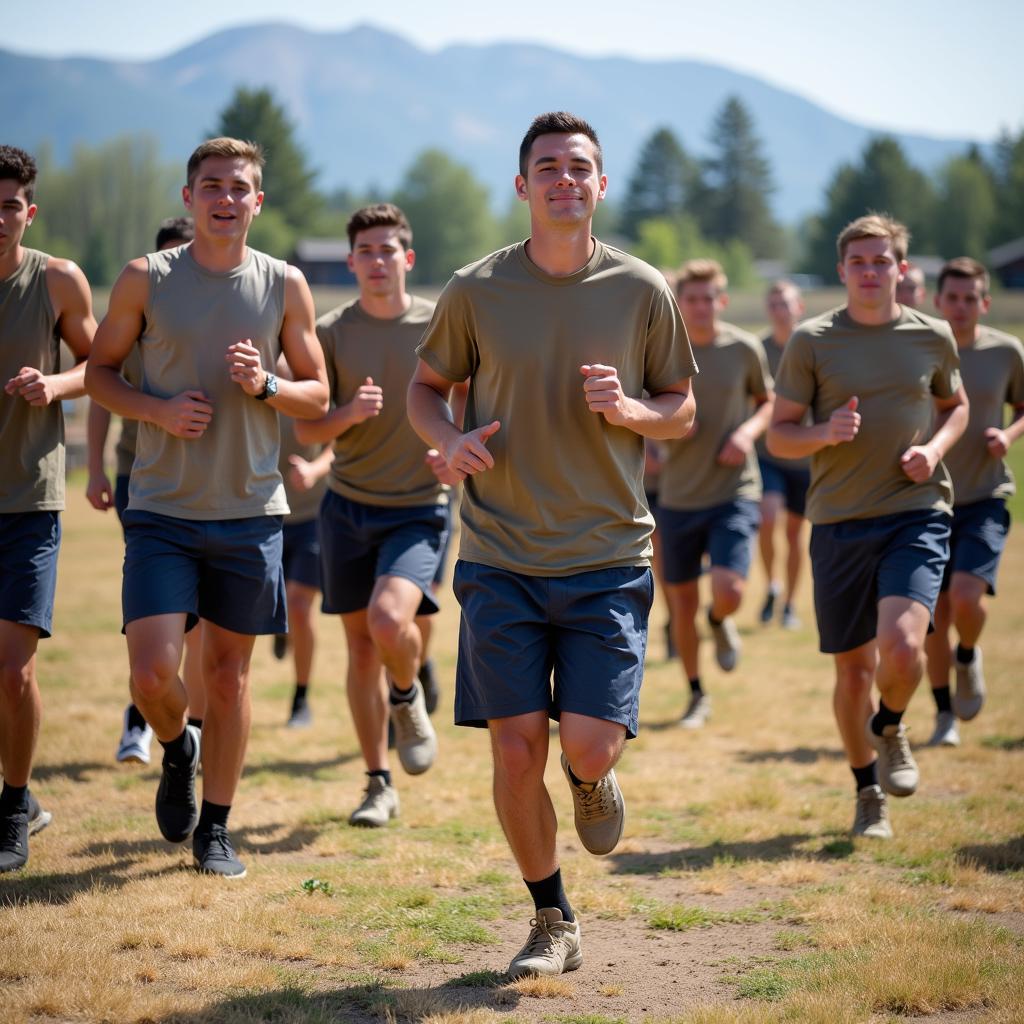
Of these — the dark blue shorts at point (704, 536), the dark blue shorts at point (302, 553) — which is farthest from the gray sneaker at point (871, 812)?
the dark blue shorts at point (302, 553)

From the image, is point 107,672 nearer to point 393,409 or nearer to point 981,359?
point 393,409

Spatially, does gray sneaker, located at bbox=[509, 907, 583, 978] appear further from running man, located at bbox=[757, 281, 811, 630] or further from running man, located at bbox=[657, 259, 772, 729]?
running man, located at bbox=[757, 281, 811, 630]

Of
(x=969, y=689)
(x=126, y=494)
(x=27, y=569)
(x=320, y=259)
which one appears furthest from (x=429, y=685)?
(x=320, y=259)

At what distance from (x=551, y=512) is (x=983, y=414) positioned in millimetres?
4426

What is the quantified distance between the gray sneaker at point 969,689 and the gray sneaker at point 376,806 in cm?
372

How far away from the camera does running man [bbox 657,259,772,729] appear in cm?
929

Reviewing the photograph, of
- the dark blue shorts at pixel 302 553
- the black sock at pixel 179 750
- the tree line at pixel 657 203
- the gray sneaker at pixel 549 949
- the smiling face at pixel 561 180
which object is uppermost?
the tree line at pixel 657 203

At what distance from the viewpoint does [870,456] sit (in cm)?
622

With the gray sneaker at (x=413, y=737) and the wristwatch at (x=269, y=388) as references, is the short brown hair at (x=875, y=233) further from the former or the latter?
the gray sneaker at (x=413, y=737)

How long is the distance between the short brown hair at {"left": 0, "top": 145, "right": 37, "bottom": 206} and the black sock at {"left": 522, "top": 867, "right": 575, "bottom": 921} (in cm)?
366

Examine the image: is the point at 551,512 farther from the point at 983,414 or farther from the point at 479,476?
the point at 983,414

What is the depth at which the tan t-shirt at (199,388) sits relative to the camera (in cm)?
533

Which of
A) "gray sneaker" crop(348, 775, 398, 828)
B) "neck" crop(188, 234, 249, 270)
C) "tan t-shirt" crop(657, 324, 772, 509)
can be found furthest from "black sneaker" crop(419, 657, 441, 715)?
"neck" crop(188, 234, 249, 270)

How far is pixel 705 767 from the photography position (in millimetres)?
8109
